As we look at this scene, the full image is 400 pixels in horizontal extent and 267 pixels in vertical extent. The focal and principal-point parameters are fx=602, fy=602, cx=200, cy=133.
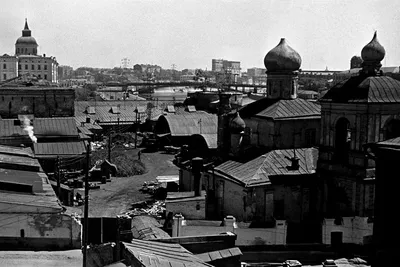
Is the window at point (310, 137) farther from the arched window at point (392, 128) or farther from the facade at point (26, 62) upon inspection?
the facade at point (26, 62)

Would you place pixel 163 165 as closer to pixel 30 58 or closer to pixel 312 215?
pixel 312 215

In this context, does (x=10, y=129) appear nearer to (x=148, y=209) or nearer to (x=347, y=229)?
(x=148, y=209)

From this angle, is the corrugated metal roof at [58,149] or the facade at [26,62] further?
the facade at [26,62]

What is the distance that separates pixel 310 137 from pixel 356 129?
19.8 feet

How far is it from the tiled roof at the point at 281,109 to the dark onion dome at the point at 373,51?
521cm

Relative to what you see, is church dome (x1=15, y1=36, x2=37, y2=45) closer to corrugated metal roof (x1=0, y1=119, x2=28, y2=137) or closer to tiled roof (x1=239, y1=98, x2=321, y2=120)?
corrugated metal roof (x1=0, y1=119, x2=28, y2=137)

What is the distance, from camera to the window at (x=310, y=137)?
102 ft

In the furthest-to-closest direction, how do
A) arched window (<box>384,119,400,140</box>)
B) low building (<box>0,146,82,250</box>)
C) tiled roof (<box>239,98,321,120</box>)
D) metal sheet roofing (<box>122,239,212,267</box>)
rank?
1. tiled roof (<box>239,98,321,120</box>)
2. arched window (<box>384,119,400,140</box>)
3. low building (<box>0,146,82,250</box>)
4. metal sheet roofing (<box>122,239,212,267</box>)

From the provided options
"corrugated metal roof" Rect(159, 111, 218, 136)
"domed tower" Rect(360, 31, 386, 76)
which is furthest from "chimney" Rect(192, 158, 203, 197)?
"corrugated metal roof" Rect(159, 111, 218, 136)

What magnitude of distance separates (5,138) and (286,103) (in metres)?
20.9

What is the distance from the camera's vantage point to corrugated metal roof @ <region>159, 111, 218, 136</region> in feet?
198

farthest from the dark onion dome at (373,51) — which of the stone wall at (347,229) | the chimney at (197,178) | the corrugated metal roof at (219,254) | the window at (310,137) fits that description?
the corrugated metal roof at (219,254)

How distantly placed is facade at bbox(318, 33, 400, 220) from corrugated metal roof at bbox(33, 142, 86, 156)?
18839mm

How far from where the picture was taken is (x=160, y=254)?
16047 millimetres
